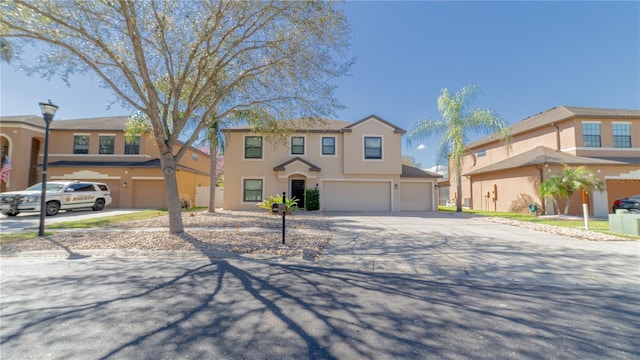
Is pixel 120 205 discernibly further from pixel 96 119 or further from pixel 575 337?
pixel 575 337

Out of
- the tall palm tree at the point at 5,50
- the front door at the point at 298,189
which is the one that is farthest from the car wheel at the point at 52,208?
the front door at the point at 298,189

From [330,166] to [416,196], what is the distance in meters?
6.92

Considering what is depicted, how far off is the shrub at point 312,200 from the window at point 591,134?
1846cm

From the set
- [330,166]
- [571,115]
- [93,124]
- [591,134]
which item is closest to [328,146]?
[330,166]

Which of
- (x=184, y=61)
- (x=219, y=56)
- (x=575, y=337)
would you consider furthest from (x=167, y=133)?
(x=575, y=337)

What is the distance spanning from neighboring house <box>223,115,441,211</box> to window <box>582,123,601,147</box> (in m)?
10.1

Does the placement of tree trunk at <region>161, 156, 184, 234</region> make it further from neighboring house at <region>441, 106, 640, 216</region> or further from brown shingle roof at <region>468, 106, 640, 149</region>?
brown shingle roof at <region>468, 106, 640, 149</region>

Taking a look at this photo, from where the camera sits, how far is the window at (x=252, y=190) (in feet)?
62.5

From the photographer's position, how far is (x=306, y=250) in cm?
679

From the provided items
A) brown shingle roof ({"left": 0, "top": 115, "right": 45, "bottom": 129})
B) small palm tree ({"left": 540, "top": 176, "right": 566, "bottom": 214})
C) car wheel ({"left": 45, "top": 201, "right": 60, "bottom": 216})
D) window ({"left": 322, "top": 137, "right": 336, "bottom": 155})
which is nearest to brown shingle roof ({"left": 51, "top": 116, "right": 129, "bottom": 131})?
brown shingle roof ({"left": 0, "top": 115, "right": 45, "bottom": 129})

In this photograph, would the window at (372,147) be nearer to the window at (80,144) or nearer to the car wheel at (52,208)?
the car wheel at (52,208)

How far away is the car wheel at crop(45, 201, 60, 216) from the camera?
1388cm

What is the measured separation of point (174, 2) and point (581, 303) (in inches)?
449

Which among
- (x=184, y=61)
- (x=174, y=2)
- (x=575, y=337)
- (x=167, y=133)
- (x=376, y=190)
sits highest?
(x=174, y=2)
